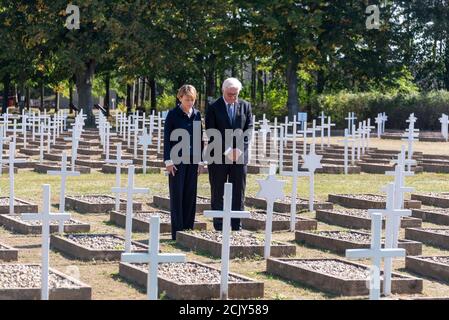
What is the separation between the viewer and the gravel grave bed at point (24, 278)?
954 centimetres

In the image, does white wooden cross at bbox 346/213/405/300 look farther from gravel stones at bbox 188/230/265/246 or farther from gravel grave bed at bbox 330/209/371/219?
gravel grave bed at bbox 330/209/371/219


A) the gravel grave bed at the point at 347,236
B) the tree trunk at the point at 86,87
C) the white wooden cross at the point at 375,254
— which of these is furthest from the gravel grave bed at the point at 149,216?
the tree trunk at the point at 86,87

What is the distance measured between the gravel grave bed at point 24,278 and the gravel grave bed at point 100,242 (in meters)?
1.85

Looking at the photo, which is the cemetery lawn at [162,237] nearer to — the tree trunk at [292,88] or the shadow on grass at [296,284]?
the shadow on grass at [296,284]

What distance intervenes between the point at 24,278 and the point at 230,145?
4.72 metres

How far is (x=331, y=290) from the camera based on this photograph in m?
10.3

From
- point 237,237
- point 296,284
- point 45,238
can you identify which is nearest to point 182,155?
point 237,237

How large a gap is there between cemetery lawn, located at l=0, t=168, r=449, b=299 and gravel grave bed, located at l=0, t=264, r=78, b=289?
1.18 ft

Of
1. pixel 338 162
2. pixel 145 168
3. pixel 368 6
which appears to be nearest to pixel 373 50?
pixel 368 6

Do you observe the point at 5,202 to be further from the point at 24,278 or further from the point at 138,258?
the point at 138,258

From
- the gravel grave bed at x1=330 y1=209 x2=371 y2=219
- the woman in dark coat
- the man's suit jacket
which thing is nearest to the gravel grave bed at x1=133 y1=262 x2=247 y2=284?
the woman in dark coat

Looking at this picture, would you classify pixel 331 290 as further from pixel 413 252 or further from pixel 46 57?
pixel 46 57

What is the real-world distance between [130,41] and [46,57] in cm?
611

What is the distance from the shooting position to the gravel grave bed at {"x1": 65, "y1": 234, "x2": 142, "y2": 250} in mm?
12406
